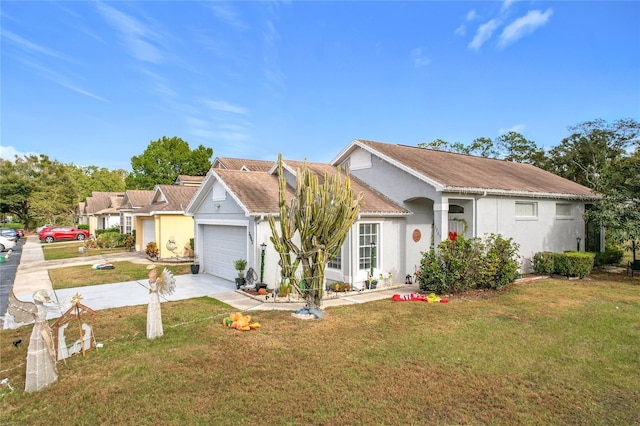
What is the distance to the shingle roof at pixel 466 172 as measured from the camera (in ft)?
43.1

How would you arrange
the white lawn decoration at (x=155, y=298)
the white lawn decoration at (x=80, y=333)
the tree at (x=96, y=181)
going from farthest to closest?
the tree at (x=96, y=181)
the white lawn decoration at (x=155, y=298)
the white lawn decoration at (x=80, y=333)

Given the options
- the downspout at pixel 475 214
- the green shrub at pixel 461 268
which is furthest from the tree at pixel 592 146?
the green shrub at pixel 461 268

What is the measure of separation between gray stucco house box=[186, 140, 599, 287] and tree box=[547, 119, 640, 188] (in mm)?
21673

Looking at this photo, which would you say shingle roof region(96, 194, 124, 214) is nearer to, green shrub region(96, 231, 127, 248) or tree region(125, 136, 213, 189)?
green shrub region(96, 231, 127, 248)

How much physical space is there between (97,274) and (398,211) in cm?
1329

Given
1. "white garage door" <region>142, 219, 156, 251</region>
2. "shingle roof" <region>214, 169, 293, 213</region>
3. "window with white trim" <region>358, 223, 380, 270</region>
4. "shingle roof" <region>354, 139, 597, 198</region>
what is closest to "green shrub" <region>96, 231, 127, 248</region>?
"white garage door" <region>142, 219, 156, 251</region>

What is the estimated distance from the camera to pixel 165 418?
4.71 m

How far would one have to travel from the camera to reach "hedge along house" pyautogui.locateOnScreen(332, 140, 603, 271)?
1298 centimetres

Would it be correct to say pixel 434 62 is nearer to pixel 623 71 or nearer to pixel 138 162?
pixel 623 71

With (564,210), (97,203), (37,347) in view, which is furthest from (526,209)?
(97,203)

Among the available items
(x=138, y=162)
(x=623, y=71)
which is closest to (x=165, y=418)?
(x=623, y=71)

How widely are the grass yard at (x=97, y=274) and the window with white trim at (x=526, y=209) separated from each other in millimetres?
14669

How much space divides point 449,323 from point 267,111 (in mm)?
17752

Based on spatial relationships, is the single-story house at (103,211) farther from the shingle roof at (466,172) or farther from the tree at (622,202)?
the tree at (622,202)
